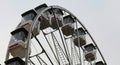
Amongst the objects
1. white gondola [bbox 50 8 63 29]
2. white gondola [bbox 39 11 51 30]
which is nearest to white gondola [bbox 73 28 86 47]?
white gondola [bbox 50 8 63 29]

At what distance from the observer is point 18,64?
1111 centimetres

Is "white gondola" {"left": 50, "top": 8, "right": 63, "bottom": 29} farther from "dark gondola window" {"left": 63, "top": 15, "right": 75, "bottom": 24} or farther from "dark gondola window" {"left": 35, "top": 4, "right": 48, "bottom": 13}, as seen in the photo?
"dark gondola window" {"left": 63, "top": 15, "right": 75, "bottom": 24}

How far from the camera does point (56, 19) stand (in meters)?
16.0

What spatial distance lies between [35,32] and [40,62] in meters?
1.15

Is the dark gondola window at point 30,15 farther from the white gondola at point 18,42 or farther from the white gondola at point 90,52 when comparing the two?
the white gondola at point 90,52

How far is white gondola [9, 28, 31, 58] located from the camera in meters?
12.5

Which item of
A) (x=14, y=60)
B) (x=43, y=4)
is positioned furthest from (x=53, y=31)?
(x=14, y=60)

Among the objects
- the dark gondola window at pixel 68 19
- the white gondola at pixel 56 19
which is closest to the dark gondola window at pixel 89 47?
the dark gondola window at pixel 68 19

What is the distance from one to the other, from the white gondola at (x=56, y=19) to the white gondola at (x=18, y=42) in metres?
3.17

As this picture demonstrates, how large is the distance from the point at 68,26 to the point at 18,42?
5486 mm

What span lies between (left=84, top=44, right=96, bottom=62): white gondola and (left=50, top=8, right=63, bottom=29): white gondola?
7.49 feet

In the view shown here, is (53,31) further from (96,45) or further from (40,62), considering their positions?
(96,45)

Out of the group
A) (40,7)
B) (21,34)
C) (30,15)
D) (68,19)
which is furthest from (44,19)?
(68,19)

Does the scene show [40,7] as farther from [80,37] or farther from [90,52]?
[90,52]
